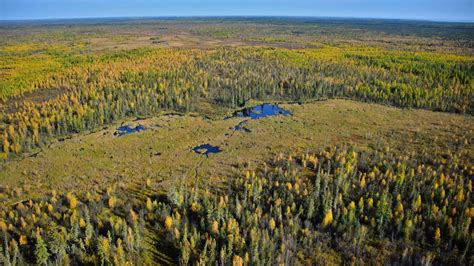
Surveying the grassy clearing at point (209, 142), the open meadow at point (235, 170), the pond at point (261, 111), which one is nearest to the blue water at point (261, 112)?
the pond at point (261, 111)

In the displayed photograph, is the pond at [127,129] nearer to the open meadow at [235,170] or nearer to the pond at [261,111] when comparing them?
the open meadow at [235,170]

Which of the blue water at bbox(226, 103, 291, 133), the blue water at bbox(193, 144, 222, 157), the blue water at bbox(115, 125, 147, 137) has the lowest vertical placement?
the blue water at bbox(193, 144, 222, 157)

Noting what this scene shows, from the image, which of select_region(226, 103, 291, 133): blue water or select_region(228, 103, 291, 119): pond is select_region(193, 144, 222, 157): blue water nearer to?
select_region(226, 103, 291, 133): blue water

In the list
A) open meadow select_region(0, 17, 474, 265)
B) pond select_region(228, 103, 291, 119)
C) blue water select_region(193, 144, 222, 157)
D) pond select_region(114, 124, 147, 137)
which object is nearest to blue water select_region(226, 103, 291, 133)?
pond select_region(228, 103, 291, 119)

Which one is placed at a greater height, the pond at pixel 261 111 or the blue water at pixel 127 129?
the pond at pixel 261 111

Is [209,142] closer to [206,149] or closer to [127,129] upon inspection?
[206,149]

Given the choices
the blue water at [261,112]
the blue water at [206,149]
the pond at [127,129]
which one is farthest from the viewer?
the blue water at [261,112]

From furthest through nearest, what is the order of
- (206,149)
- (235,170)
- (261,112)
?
(261,112)
(206,149)
(235,170)

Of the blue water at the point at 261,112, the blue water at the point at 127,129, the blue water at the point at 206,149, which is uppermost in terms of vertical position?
the blue water at the point at 261,112

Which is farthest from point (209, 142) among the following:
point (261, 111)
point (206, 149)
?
point (261, 111)

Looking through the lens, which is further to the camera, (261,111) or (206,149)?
(261,111)
